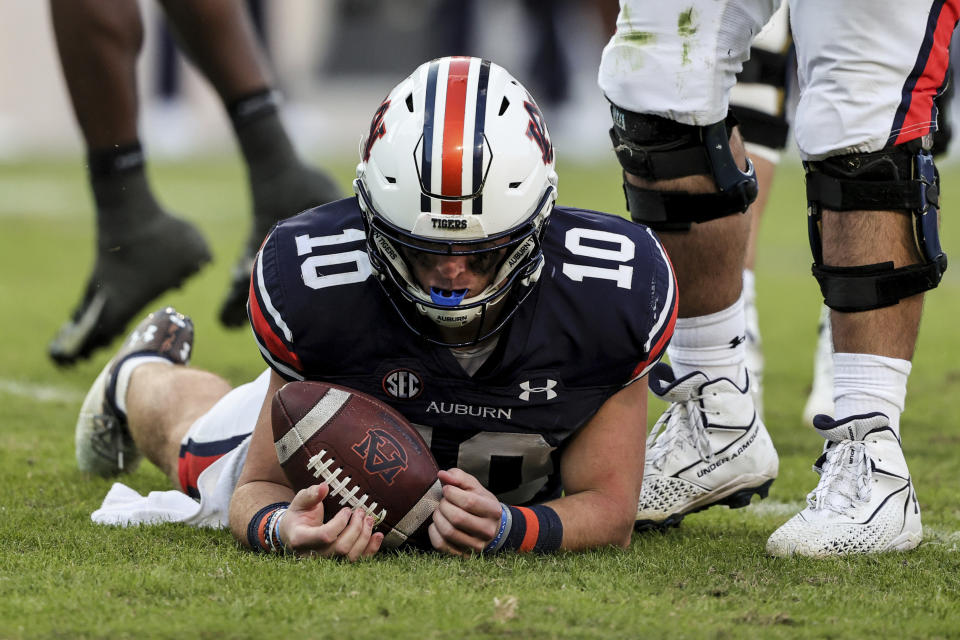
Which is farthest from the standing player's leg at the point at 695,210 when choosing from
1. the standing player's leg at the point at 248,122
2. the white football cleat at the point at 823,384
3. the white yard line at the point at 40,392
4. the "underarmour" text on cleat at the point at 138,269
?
the white yard line at the point at 40,392

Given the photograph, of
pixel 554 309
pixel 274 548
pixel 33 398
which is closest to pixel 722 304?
pixel 554 309

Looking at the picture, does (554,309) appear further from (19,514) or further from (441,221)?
(19,514)

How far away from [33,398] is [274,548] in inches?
87.5

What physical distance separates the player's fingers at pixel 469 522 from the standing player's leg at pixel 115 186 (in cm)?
245

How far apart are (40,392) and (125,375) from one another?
1261mm

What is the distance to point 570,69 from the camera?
47.2ft

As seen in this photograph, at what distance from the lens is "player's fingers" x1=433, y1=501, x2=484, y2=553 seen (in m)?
2.30

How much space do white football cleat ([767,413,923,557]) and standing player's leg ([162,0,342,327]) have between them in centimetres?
240

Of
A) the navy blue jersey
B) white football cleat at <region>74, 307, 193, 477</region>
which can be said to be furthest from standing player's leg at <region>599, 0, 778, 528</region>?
white football cleat at <region>74, 307, 193, 477</region>

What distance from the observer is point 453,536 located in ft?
7.55

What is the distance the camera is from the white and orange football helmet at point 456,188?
2.28m

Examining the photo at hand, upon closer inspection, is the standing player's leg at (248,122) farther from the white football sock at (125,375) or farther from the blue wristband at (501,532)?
the blue wristband at (501,532)

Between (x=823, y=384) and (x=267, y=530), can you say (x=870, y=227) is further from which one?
(x=823, y=384)

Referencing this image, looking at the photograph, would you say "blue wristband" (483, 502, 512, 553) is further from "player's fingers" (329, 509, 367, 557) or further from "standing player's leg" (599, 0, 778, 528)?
"standing player's leg" (599, 0, 778, 528)
